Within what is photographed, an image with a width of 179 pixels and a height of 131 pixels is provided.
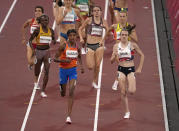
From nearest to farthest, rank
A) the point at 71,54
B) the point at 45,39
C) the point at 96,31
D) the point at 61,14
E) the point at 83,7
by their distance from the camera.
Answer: the point at 71,54
the point at 45,39
the point at 96,31
the point at 61,14
the point at 83,7

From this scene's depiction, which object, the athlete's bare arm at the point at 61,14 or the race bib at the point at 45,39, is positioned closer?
the race bib at the point at 45,39

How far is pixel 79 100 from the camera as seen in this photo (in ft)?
43.5

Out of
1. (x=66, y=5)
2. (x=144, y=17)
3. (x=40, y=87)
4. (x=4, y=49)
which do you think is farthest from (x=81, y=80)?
(x=144, y=17)

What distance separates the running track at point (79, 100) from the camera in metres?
12.2

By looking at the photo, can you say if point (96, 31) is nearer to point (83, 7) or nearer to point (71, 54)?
point (71, 54)

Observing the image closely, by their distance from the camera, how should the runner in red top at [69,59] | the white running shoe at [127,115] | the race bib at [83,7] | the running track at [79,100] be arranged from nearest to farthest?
the runner in red top at [69,59] < the running track at [79,100] < the white running shoe at [127,115] < the race bib at [83,7]

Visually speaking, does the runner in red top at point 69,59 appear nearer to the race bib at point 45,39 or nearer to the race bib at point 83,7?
the race bib at point 45,39

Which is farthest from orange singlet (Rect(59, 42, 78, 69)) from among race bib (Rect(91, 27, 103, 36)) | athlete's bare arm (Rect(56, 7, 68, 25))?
athlete's bare arm (Rect(56, 7, 68, 25))

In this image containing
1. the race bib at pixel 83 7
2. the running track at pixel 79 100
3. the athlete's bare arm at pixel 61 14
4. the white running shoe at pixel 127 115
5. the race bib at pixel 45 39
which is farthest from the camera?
the race bib at pixel 83 7

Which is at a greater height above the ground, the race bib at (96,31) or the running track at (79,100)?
the race bib at (96,31)

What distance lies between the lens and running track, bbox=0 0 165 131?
12.2 metres

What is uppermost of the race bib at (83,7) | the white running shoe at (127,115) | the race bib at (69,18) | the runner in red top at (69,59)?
the race bib at (83,7)

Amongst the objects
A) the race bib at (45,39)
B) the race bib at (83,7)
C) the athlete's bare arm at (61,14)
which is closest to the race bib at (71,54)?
the race bib at (45,39)

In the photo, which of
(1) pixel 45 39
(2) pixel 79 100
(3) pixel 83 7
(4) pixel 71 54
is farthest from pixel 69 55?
(3) pixel 83 7
